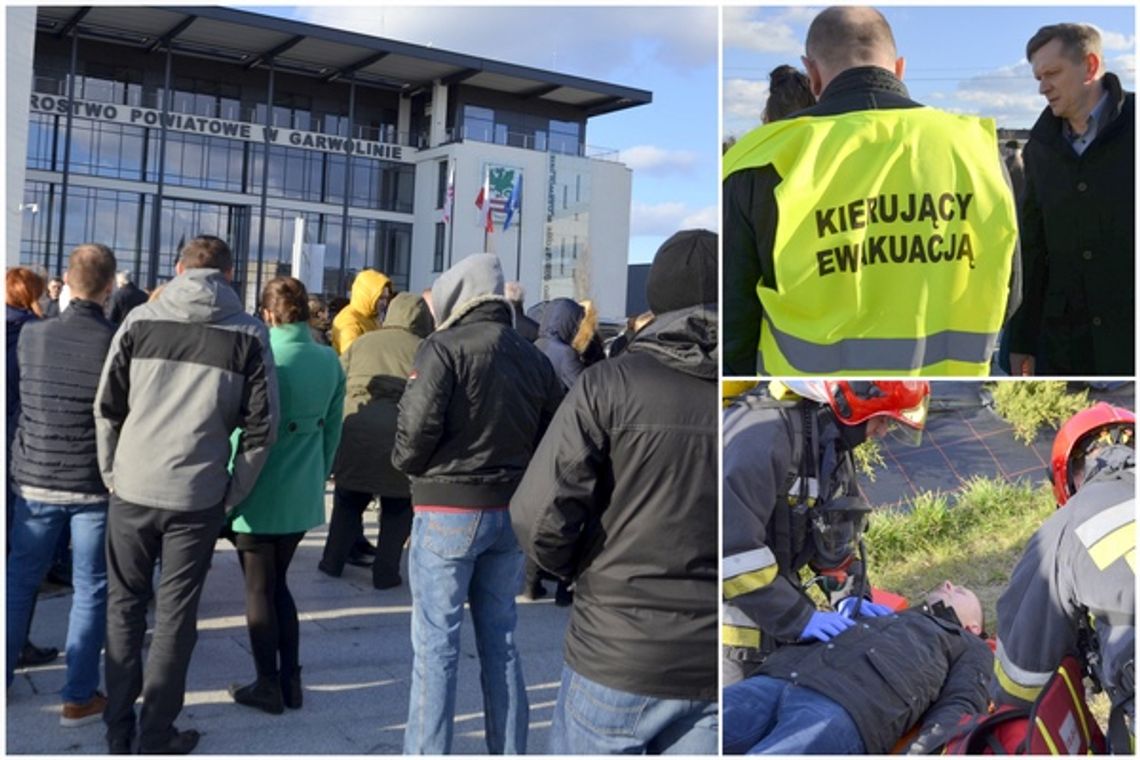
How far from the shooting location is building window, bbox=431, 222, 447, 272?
49531 mm

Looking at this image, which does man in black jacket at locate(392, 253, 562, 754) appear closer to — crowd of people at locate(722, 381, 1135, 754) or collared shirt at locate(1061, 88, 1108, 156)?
crowd of people at locate(722, 381, 1135, 754)

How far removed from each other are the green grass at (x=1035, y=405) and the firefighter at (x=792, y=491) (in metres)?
0.18

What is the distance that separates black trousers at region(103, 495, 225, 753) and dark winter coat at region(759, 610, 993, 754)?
2252 millimetres

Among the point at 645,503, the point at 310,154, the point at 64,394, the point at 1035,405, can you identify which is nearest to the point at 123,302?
the point at 64,394

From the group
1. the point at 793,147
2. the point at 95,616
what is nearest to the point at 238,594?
the point at 95,616

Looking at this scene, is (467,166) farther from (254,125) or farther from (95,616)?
(95,616)

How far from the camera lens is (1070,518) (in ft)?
8.38

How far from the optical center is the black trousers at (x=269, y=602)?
4.91m

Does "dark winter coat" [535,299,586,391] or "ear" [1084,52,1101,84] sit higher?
"ear" [1084,52,1101,84]

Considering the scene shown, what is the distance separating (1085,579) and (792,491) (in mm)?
692

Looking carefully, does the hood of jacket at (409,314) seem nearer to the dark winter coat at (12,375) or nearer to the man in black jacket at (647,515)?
the dark winter coat at (12,375)

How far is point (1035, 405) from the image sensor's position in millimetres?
2627

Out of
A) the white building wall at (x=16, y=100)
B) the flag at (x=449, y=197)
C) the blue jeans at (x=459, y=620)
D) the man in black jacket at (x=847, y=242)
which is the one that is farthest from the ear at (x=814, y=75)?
the flag at (x=449, y=197)

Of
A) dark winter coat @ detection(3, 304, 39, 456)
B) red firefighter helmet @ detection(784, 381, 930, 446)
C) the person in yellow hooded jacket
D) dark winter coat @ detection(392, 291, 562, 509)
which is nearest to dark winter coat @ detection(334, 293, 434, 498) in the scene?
the person in yellow hooded jacket
